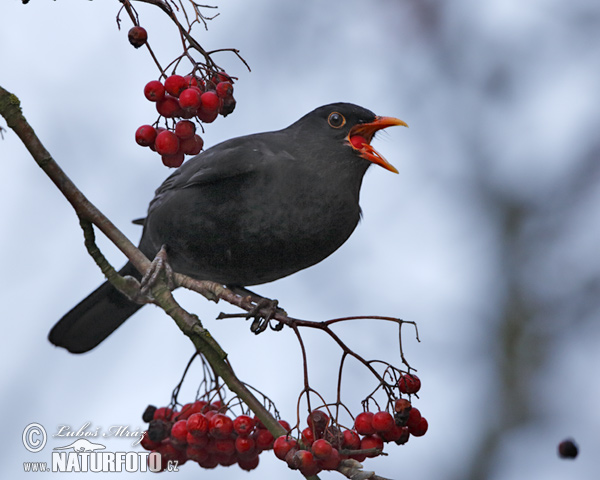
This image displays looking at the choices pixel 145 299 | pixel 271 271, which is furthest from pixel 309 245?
pixel 145 299

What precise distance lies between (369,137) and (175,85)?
51.7 inches

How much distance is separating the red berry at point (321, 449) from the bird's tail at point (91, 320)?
2.23m

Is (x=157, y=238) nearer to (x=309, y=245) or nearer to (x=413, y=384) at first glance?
(x=309, y=245)

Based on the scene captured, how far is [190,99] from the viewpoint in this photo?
2.79 meters

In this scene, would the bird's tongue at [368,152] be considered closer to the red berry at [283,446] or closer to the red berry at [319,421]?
the red berry at [319,421]

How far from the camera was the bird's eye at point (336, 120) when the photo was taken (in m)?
3.87

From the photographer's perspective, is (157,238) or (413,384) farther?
(157,238)

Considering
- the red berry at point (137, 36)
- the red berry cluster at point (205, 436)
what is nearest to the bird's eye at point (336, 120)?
the red berry at point (137, 36)

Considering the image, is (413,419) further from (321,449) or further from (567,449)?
(567,449)

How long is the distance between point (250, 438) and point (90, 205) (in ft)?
3.19

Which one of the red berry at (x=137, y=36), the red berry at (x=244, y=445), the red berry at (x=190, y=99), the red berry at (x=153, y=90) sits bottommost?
the red berry at (x=244, y=445)

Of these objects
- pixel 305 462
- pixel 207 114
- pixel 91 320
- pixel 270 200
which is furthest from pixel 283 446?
pixel 91 320

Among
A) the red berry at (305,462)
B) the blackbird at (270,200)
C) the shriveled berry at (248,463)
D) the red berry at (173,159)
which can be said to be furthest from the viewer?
the blackbird at (270,200)

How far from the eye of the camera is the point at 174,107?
2.95 meters
